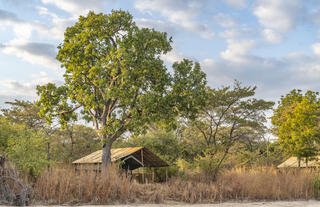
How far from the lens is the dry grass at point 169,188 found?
8453 mm

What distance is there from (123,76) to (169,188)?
6.71 metres

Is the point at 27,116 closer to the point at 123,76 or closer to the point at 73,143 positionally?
the point at 73,143

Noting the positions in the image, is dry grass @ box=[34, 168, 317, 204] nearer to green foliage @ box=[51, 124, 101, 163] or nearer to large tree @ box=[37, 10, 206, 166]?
large tree @ box=[37, 10, 206, 166]

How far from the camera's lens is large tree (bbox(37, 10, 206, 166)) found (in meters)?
15.4

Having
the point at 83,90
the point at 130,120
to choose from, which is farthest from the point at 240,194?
the point at 83,90

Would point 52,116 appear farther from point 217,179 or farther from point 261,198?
point 261,198

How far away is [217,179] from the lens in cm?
1148

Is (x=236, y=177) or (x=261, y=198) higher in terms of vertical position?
(x=236, y=177)

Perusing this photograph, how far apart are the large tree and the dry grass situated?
5.14 meters

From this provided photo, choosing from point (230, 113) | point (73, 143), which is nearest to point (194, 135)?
point (230, 113)

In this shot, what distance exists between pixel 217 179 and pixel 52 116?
10.4 metres

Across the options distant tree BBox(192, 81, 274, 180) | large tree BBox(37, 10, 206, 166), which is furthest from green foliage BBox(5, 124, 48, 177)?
distant tree BBox(192, 81, 274, 180)

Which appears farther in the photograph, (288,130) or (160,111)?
(288,130)

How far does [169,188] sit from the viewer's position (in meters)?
10.0
